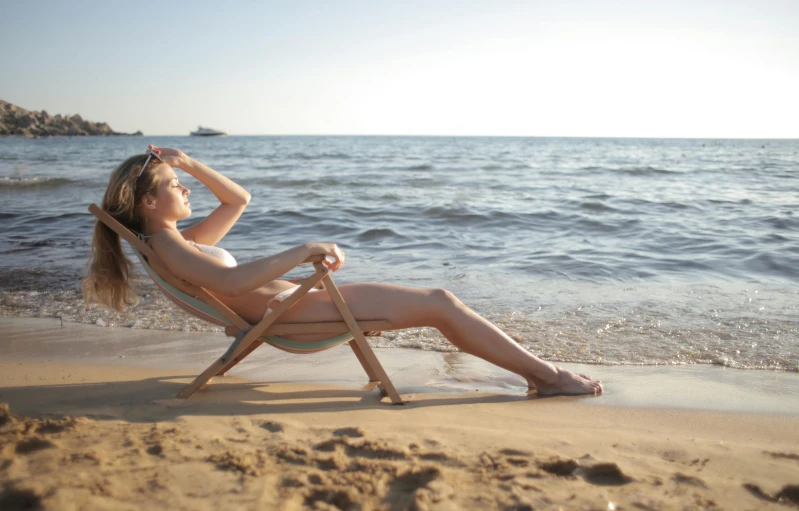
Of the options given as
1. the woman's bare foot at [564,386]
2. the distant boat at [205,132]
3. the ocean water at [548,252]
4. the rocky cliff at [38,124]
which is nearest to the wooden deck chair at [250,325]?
the woman's bare foot at [564,386]

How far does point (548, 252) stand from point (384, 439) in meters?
5.76

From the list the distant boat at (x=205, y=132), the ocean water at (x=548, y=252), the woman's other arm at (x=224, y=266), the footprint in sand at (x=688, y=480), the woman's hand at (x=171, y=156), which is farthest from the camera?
the distant boat at (x=205, y=132)

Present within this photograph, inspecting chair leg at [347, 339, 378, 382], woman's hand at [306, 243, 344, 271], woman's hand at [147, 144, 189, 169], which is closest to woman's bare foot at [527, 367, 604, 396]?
chair leg at [347, 339, 378, 382]

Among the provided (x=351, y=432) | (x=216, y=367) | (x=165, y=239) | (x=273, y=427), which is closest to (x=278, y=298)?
(x=216, y=367)

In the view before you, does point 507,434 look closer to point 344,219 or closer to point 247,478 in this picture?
point 247,478

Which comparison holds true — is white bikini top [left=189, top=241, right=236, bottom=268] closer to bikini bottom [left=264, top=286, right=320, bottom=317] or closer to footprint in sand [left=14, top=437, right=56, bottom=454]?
bikini bottom [left=264, top=286, right=320, bottom=317]

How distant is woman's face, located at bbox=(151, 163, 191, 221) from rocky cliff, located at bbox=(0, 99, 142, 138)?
67528mm

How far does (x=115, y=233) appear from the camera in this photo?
3.40m

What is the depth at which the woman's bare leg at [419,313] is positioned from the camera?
3.24 m

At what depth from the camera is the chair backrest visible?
10.3 ft

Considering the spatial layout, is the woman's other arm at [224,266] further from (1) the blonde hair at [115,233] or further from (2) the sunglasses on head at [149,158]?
(2) the sunglasses on head at [149,158]

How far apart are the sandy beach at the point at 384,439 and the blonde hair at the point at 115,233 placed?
0.55 meters

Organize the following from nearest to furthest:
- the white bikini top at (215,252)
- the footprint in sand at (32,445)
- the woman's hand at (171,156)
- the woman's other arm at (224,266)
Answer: the footprint in sand at (32,445), the woman's other arm at (224,266), the white bikini top at (215,252), the woman's hand at (171,156)

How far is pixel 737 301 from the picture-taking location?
553 cm
